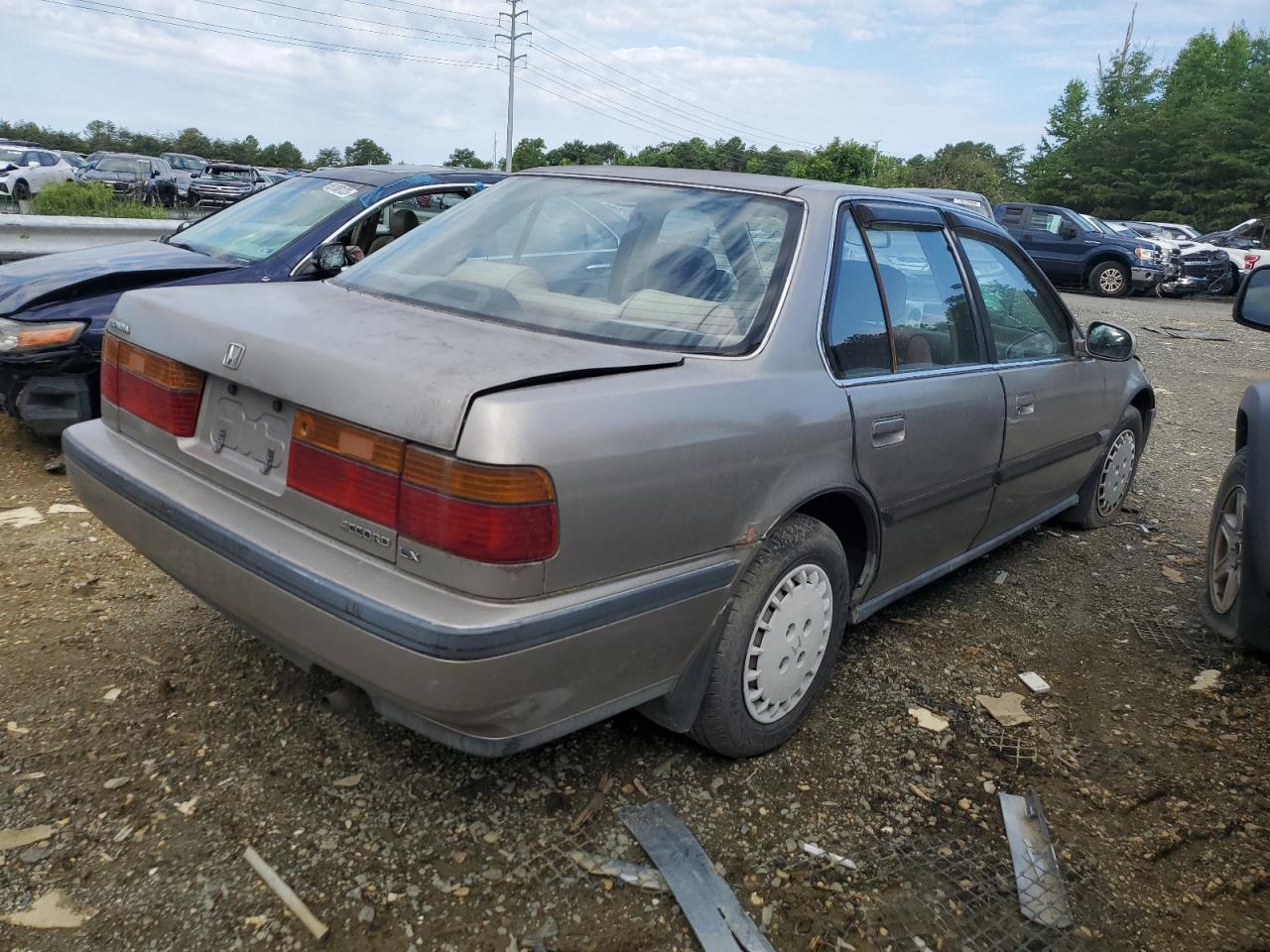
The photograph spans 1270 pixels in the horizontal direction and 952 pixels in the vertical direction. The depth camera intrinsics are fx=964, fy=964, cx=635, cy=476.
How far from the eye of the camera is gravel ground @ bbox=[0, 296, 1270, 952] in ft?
7.02

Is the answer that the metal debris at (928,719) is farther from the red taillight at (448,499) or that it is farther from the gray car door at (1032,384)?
the red taillight at (448,499)

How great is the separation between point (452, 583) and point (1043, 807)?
5.96ft

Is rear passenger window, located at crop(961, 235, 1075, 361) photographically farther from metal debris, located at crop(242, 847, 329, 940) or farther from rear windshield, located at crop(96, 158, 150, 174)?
rear windshield, located at crop(96, 158, 150, 174)

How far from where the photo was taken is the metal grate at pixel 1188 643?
3689 mm

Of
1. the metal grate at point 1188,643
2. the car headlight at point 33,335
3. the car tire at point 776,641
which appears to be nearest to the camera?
the car tire at point 776,641

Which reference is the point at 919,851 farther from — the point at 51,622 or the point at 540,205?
the point at 51,622

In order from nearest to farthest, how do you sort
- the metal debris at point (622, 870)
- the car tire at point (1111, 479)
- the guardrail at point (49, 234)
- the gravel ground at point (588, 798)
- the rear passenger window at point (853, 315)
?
the gravel ground at point (588, 798)
the metal debris at point (622, 870)
the rear passenger window at point (853, 315)
the car tire at point (1111, 479)
the guardrail at point (49, 234)

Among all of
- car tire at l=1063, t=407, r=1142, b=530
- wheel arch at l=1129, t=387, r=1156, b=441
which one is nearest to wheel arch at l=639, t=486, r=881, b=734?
car tire at l=1063, t=407, r=1142, b=530

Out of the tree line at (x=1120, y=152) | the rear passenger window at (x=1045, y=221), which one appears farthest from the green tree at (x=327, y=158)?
the rear passenger window at (x=1045, y=221)

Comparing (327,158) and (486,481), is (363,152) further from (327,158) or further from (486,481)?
(486,481)

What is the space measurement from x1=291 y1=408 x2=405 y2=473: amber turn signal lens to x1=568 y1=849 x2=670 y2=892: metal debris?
1050 mm

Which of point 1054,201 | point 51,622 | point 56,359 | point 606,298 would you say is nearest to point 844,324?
point 606,298

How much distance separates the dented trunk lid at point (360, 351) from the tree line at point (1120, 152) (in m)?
23.4

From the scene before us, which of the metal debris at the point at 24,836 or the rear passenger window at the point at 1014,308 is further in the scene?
the rear passenger window at the point at 1014,308
